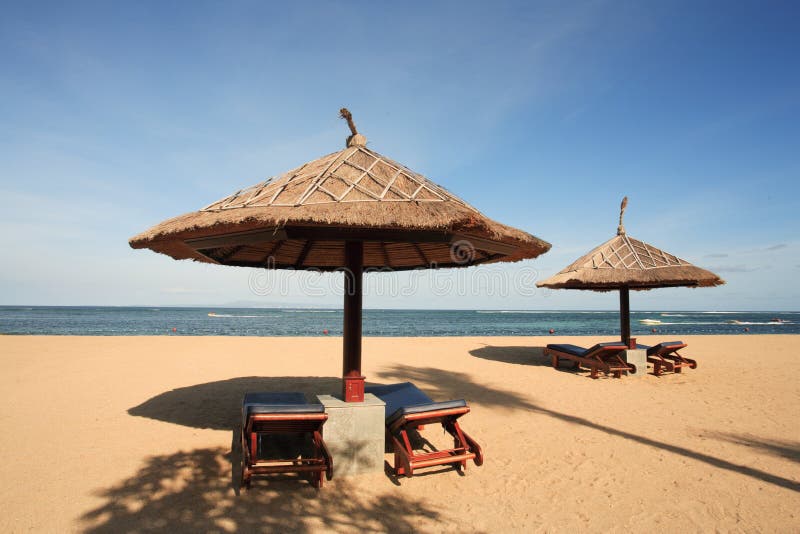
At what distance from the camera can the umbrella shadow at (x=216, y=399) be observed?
5.21 metres

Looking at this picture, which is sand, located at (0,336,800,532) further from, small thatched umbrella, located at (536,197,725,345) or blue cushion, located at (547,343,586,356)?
small thatched umbrella, located at (536,197,725,345)

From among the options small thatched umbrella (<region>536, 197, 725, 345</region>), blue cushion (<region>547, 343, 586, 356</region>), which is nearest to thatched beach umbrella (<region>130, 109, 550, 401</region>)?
blue cushion (<region>547, 343, 586, 356</region>)

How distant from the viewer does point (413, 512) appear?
10.5 feet

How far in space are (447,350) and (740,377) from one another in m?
6.87

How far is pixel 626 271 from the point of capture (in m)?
9.27

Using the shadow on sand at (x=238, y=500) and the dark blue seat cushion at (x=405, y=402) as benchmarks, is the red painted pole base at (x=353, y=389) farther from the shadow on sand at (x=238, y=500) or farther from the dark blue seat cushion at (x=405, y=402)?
the shadow on sand at (x=238, y=500)

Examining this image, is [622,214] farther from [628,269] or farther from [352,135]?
[352,135]

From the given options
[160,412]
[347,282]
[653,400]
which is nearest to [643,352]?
[653,400]

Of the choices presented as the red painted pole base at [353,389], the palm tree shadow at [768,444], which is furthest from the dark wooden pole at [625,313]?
the red painted pole base at [353,389]

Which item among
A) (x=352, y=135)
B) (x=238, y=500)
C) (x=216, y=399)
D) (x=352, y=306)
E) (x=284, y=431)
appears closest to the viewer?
(x=238, y=500)

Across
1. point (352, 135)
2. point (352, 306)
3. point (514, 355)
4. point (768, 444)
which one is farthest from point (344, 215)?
point (514, 355)

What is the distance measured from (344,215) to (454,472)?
2.50 meters

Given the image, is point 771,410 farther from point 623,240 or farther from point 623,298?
point 623,240

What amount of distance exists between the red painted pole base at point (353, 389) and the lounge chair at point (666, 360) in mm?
7550
